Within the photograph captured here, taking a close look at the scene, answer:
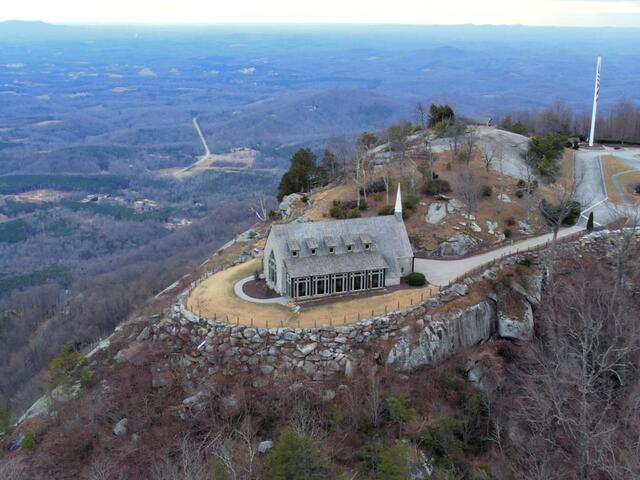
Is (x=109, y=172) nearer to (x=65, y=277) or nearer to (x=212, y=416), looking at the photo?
(x=65, y=277)

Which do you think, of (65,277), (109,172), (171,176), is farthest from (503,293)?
(109,172)

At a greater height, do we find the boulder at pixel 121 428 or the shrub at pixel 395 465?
the shrub at pixel 395 465

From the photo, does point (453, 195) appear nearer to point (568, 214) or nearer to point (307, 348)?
point (568, 214)

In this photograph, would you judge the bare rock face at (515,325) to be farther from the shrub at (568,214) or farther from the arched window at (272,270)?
the arched window at (272,270)

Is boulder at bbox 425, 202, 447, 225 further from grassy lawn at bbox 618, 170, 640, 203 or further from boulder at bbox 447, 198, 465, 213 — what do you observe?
grassy lawn at bbox 618, 170, 640, 203

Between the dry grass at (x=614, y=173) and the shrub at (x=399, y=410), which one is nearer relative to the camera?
the shrub at (x=399, y=410)

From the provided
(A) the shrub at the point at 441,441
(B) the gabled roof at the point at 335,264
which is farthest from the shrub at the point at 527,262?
(A) the shrub at the point at 441,441

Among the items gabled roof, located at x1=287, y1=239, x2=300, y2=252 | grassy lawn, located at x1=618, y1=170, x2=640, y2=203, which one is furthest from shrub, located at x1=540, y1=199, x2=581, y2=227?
gabled roof, located at x1=287, y1=239, x2=300, y2=252
